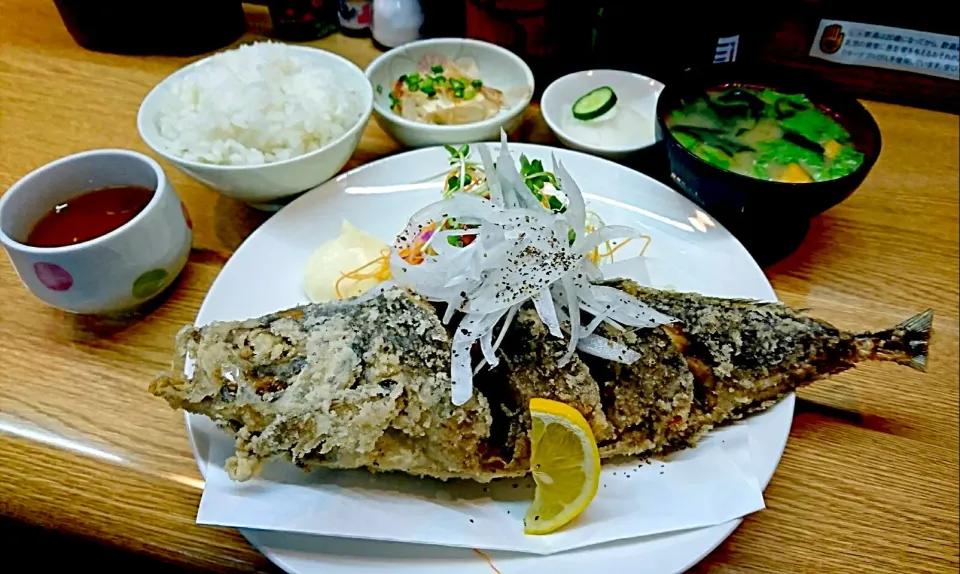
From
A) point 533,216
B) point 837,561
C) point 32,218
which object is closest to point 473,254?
point 533,216

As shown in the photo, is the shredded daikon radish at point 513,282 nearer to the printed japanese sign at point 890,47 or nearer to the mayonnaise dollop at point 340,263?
the mayonnaise dollop at point 340,263

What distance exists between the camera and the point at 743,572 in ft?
4.08

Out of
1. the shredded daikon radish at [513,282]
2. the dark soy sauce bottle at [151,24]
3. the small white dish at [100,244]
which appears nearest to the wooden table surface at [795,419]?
the small white dish at [100,244]

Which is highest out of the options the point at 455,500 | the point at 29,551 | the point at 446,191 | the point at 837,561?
the point at 446,191

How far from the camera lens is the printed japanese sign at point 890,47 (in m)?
2.20

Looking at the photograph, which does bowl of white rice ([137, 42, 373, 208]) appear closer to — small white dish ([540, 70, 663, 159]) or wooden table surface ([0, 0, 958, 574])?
wooden table surface ([0, 0, 958, 574])

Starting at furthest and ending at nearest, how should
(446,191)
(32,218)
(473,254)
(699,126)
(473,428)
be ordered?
1. (699,126)
2. (446,191)
3. (32,218)
4. (473,254)
5. (473,428)

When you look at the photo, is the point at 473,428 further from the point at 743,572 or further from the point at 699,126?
the point at 699,126

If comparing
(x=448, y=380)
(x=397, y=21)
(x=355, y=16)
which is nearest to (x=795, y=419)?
(x=448, y=380)

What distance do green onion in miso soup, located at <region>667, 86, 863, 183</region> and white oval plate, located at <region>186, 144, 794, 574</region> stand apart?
0.24m

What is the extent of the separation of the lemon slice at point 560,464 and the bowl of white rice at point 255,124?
0.97 metres

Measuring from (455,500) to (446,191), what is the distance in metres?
0.87

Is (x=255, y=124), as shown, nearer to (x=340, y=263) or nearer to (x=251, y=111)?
(x=251, y=111)

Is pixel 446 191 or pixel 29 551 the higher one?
pixel 446 191
